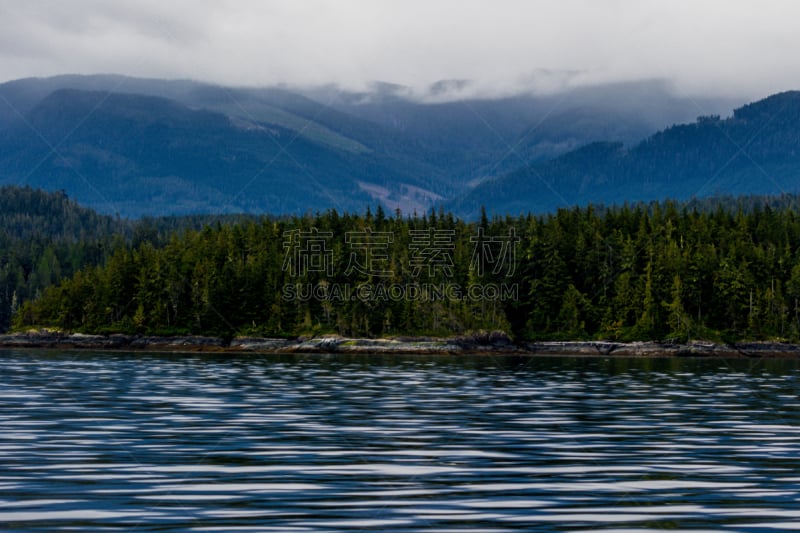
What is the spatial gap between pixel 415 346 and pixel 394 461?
148 metres

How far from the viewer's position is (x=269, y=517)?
77.3 feet

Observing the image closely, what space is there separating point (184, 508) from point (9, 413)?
26.9 metres

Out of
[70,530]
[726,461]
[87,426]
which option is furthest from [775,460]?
[87,426]

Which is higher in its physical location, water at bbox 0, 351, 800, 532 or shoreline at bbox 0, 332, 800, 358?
water at bbox 0, 351, 800, 532

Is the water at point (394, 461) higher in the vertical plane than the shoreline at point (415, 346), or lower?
higher

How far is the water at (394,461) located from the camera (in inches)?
937

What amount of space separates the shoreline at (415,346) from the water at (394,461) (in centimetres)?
11276

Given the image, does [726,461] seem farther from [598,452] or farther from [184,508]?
[184,508]

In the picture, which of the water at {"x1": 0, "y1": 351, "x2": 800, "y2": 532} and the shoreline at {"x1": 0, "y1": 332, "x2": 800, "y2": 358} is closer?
the water at {"x1": 0, "y1": 351, "x2": 800, "y2": 532}

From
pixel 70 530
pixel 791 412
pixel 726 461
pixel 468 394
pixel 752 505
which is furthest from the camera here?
pixel 468 394

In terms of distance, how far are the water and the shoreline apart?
11276cm

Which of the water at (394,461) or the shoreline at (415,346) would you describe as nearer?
the water at (394,461)

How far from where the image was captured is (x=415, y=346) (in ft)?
593

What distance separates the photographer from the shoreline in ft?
577
